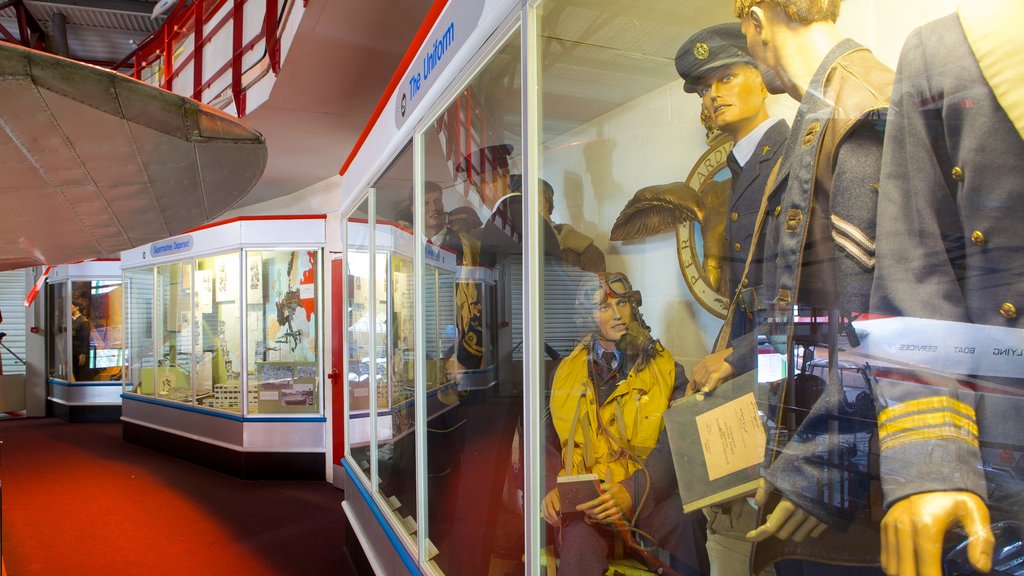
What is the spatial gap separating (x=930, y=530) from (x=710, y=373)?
0.56 meters

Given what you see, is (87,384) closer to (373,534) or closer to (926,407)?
(373,534)

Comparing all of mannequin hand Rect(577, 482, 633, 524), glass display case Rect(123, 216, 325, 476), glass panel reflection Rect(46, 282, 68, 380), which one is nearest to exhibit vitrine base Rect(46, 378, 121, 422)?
glass panel reflection Rect(46, 282, 68, 380)

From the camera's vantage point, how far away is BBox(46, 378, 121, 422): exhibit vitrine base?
1082cm

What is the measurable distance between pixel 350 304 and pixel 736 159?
3710 mm

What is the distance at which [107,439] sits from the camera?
361 inches

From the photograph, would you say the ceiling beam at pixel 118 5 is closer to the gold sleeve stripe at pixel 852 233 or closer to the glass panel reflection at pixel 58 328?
the glass panel reflection at pixel 58 328

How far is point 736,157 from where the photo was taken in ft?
4.63

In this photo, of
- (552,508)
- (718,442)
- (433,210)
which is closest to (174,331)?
(433,210)

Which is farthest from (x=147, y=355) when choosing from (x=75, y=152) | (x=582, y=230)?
(x=582, y=230)

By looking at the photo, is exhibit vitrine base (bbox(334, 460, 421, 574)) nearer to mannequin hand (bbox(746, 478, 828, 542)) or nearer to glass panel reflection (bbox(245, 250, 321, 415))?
mannequin hand (bbox(746, 478, 828, 542))

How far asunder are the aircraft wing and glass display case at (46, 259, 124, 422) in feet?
32.0

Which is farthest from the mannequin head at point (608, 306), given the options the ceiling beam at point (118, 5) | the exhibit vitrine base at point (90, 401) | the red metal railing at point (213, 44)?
the exhibit vitrine base at point (90, 401)

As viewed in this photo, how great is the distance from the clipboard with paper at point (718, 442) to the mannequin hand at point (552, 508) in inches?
14.7

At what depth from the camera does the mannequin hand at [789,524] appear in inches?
36.1
